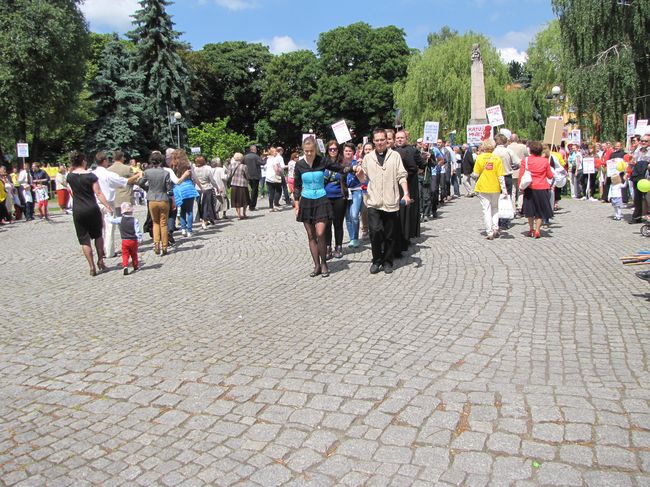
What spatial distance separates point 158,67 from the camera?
42.8 meters

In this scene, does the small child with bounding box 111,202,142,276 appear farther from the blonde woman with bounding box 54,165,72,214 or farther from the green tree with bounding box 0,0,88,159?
the green tree with bounding box 0,0,88,159

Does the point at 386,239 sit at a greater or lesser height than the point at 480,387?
greater

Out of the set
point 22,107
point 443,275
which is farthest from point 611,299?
point 22,107

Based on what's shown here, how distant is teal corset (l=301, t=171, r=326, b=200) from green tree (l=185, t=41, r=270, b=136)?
51879 mm

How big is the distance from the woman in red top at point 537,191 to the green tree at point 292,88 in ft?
151

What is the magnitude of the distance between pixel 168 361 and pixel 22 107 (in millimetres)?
39325

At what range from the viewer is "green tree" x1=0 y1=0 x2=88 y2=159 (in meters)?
36.1

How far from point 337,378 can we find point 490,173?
7203 millimetres

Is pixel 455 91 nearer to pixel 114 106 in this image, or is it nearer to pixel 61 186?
pixel 114 106

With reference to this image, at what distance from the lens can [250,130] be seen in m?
63.3

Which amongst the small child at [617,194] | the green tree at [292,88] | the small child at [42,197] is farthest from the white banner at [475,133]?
the green tree at [292,88]

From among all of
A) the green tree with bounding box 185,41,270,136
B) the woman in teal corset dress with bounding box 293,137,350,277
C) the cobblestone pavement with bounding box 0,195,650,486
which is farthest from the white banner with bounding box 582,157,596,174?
the green tree with bounding box 185,41,270,136

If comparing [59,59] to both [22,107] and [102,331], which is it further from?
[102,331]

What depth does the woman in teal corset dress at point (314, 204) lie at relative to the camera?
834cm
